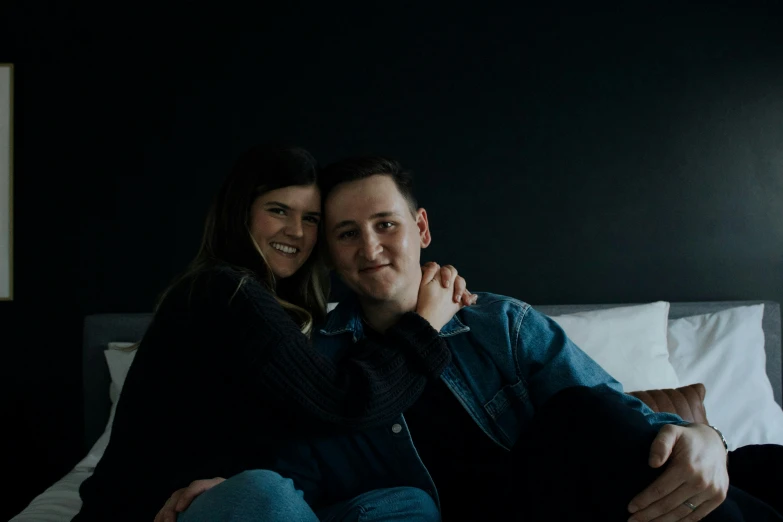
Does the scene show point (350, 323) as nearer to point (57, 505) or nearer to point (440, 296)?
point (440, 296)

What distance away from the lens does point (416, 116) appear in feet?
8.65

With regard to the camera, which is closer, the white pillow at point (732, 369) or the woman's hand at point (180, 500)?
the woman's hand at point (180, 500)

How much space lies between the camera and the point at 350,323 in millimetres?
1771

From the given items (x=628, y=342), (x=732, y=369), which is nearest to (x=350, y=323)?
(x=628, y=342)

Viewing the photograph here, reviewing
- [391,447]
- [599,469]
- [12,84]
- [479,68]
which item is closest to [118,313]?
[12,84]

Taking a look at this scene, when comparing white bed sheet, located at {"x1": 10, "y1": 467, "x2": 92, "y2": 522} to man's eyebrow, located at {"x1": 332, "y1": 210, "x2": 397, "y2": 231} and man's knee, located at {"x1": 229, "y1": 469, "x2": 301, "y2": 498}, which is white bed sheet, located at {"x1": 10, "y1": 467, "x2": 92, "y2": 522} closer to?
man's knee, located at {"x1": 229, "y1": 469, "x2": 301, "y2": 498}

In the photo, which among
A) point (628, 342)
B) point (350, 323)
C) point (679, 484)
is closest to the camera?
point (679, 484)

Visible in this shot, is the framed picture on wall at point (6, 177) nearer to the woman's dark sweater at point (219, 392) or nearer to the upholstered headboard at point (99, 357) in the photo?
the upholstered headboard at point (99, 357)

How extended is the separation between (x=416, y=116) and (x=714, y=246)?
4.43 feet

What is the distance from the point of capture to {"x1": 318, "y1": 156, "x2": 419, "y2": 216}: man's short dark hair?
1.74 metres

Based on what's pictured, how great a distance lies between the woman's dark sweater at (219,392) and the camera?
52.7 inches

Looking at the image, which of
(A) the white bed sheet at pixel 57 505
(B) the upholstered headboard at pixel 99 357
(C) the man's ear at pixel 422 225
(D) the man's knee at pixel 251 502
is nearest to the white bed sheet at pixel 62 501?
(A) the white bed sheet at pixel 57 505

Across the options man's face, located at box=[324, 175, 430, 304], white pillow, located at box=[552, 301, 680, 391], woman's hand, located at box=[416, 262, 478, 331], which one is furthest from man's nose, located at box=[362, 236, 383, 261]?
white pillow, located at box=[552, 301, 680, 391]

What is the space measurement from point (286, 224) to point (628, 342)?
1.29 metres
